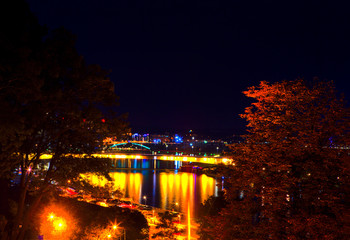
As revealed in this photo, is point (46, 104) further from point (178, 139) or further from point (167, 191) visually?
point (178, 139)

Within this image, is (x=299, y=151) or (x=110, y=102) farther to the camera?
(x=110, y=102)

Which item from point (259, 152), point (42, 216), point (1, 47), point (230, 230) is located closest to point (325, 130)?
point (259, 152)

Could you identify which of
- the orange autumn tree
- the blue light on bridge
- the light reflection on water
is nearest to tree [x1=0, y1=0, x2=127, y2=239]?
the orange autumn tree

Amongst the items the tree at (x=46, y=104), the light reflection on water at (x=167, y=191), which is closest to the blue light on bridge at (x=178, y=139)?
the light reflection on water at (x=167, y=191)

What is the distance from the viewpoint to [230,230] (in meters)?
5.43

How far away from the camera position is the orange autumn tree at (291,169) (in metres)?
4.50

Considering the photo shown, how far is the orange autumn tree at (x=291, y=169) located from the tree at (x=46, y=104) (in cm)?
244

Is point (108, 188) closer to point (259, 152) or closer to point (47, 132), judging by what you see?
point (47, 132)

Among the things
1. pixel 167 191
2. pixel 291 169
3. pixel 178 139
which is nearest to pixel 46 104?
pixel 291 169

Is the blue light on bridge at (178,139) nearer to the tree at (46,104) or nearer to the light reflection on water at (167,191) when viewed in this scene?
the light reflection on water at (167,191)

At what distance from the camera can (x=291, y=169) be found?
504 centimetres

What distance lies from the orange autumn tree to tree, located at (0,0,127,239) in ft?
8.02

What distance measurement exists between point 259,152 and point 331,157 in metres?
1.16

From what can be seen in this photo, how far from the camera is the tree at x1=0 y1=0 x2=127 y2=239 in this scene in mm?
3590
